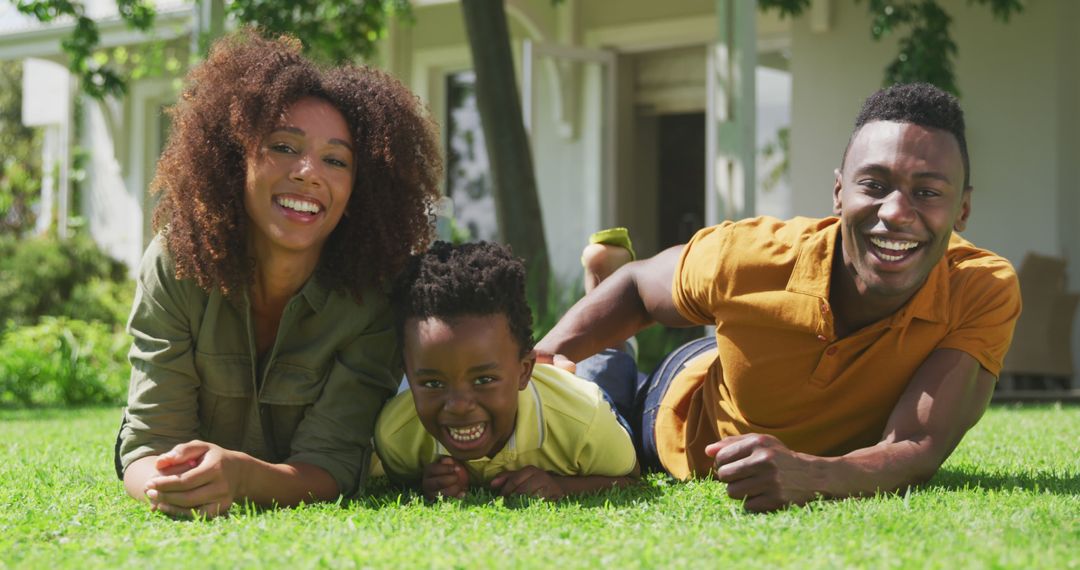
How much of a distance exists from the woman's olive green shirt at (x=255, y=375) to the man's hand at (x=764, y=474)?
1150 mm

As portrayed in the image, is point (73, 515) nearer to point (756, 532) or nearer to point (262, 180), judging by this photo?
point (262, 180)

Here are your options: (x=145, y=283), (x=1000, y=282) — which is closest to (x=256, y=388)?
(x=145, y=283)

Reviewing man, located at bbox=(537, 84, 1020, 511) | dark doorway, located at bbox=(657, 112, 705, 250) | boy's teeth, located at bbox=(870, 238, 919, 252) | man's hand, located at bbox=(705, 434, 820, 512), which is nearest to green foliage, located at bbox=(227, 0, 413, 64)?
dark doorway, located at bbox=(657, 112, 705, 250)

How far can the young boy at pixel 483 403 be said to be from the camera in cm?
361

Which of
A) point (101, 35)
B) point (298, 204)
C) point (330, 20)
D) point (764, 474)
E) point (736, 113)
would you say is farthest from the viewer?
point (101, 35)

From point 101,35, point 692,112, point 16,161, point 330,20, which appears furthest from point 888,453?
point 16,161

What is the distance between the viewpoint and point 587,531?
3.10 metres

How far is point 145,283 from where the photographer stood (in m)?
3.76

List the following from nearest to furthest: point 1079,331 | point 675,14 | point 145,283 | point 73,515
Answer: point 73,515, point 145,283, point 1079,331, point 675,14

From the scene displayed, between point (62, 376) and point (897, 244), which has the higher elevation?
point (897, 244)

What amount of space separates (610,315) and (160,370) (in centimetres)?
147

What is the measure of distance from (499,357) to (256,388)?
77cm

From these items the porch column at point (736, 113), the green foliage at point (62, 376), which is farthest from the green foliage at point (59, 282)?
the porch column at point (736, 113)

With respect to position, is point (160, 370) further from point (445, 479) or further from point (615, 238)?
point (615, 238)
